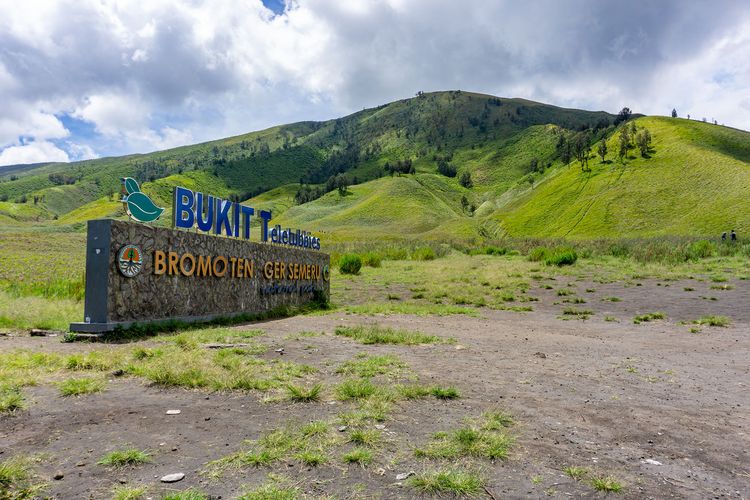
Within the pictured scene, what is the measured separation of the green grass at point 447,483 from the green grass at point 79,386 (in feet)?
15.0

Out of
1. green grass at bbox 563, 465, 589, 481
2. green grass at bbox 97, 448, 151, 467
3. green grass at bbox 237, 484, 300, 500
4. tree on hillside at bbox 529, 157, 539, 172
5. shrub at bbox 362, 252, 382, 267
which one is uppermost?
tree on hillside at bbox 529, 157, 539, 172

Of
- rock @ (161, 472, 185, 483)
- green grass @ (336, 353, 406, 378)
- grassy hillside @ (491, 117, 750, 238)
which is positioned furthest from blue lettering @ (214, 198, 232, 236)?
grassy hillside @ (491, 117, 750, 238)

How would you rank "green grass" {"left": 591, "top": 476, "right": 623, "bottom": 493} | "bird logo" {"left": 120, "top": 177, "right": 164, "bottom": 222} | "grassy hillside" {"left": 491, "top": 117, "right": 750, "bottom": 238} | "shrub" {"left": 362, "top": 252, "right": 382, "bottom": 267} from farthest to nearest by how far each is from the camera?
"grassy hillside" {"left": 491, "top": 117, "right": 750, "bottom": 238}
"shrub" {"left": 362, "top": 252, "right": 382, "bottom": 267}
"bird logo" {"left": 120, "top": 177, "right": 164, "bottom": 222}
"green grass" {"left": 591, "top": 476, "right": 623, "bottom": 493}

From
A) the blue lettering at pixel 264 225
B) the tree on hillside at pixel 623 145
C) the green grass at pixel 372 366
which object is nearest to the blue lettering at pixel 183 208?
the blue lettering at pixel 264 225

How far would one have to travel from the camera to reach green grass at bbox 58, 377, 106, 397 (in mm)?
5730

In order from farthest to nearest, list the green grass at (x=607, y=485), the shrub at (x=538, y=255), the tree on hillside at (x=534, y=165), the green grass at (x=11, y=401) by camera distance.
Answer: the tree on hillside at (x=534, y=165), the shrub at (x=538, y=255), the green grass at (x=11, y=401), the green grass at (x=607, y=485)

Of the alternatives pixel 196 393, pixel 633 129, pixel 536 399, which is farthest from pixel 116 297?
pixel 633 129

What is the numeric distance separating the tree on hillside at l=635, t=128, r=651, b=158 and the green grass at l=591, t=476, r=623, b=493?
107861mm

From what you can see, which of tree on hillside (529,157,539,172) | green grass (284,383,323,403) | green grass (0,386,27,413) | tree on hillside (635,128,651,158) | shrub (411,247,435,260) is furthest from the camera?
tree on hillside (529,157,539,172)

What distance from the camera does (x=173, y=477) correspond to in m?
3.60

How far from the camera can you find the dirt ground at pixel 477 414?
3658mm

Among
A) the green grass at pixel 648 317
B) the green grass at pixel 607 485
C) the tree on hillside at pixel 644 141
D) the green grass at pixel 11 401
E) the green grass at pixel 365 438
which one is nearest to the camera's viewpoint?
the green grass at pixel 607 485

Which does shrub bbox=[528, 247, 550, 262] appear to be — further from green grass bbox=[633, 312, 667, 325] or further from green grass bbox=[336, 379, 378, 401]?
green grass bbox=[336, 379, 378, 401]

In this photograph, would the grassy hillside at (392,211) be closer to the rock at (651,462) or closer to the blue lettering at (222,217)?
the blue lettering at (222,217)
